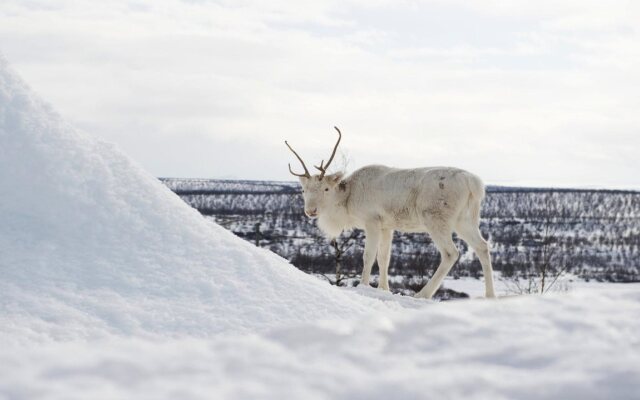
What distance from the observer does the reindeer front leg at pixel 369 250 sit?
8.23m

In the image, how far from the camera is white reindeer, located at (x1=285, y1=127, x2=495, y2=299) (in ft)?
26.3

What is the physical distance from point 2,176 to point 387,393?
3.62 metres

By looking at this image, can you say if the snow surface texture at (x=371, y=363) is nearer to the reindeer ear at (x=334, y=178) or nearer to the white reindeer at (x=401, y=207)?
the white reindeer at (x=401, y=207)

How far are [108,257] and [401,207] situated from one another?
4839 mm

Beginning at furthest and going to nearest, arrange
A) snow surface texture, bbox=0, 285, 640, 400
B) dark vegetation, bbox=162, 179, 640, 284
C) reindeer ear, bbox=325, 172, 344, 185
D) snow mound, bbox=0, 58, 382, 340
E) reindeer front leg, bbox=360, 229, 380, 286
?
dark vegetation, bbox=162, 179, 640, 284 → reindeer ear, bbox=325, 172, 344, 185 → reindeer front leg, bbox=360, 229, 380, 286 → snow mound, bbox=0, 58, 382, 340 → snow surface texture, bbox=0, 285, 640, 400

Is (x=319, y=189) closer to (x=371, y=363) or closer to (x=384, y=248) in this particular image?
(x=384, y=248)

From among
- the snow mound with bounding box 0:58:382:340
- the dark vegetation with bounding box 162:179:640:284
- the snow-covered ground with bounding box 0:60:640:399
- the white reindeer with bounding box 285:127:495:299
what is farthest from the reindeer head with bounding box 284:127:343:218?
the dark vegetation with bounding box 162:179:640:284

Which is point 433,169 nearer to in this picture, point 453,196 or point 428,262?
point 453,196

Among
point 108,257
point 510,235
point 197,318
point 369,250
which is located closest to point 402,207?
point 369,250

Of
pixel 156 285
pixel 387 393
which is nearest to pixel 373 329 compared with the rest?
pixel 387 393

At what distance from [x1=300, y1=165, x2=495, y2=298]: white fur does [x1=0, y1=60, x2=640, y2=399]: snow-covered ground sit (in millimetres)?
1313

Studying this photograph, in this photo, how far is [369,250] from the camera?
841 centimetres

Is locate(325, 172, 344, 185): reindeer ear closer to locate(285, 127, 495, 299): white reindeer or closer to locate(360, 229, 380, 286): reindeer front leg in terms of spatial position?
locate(285, 127, 495, 299): white reindeer

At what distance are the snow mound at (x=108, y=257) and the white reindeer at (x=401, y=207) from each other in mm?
3542
